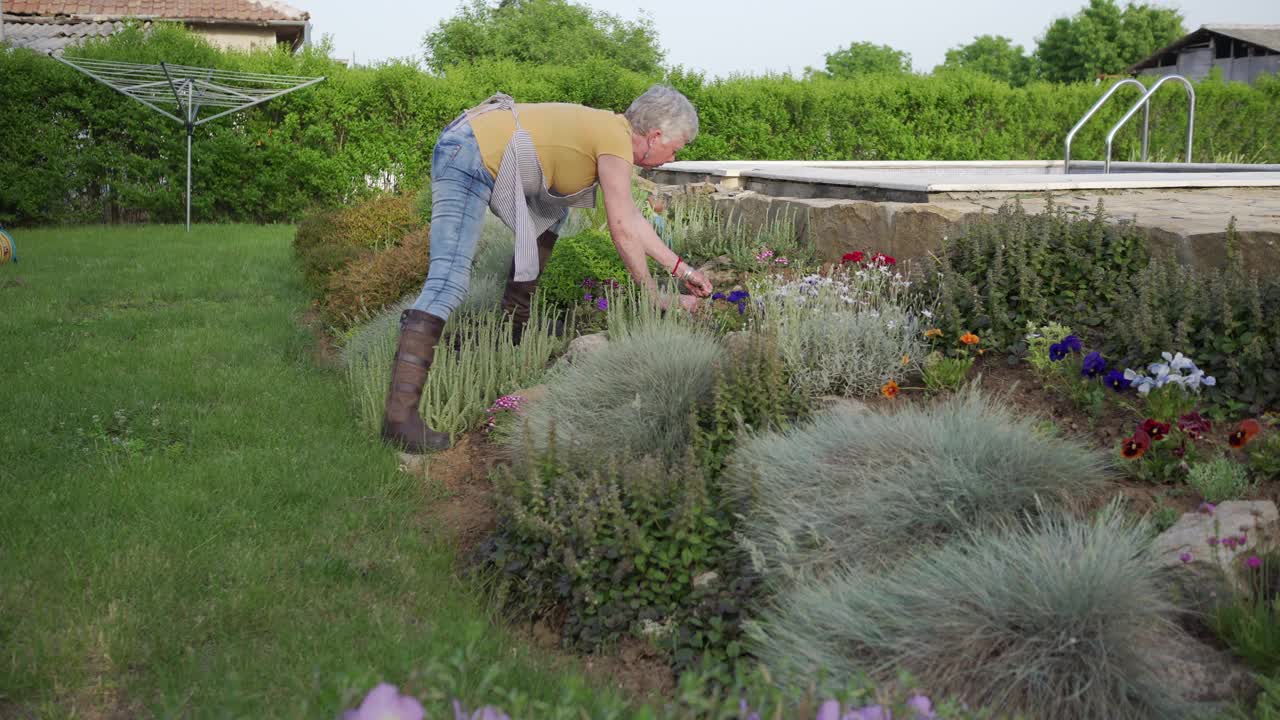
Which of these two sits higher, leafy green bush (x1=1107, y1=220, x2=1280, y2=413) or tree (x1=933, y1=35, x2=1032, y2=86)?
tree (x1=933, y1=35, x2=1032, y2=86)

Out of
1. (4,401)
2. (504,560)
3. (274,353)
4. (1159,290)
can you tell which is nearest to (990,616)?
(504,560)

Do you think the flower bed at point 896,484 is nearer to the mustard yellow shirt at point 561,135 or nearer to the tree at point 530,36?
the mustard yellow shirt at point 561,135

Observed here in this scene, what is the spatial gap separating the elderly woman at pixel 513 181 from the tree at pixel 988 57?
251 ft

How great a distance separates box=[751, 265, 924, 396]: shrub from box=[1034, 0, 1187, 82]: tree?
202 ft

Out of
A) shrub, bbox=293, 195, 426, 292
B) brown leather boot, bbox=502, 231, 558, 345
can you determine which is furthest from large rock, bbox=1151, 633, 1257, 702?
shrub, bbox=293, 195, 426, 292

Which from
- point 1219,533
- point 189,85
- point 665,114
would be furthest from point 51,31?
point 1219,533

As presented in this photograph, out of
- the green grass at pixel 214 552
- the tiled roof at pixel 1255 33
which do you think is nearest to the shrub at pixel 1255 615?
the green grass at pixel 214 552

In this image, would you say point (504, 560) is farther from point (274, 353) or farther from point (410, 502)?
point (274, 353)

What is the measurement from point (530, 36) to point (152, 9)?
2974cm

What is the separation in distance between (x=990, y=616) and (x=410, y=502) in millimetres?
2277

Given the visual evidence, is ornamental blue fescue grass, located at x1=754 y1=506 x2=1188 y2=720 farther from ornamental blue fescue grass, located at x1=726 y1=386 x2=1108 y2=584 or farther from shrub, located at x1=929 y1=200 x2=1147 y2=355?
shrub, located at x1=929 y1=200 x2=1147 y2=355

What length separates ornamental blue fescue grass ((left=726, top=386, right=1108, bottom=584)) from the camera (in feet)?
8.92

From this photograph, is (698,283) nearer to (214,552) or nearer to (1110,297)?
(1110,297)

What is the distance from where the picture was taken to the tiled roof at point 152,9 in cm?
2442
